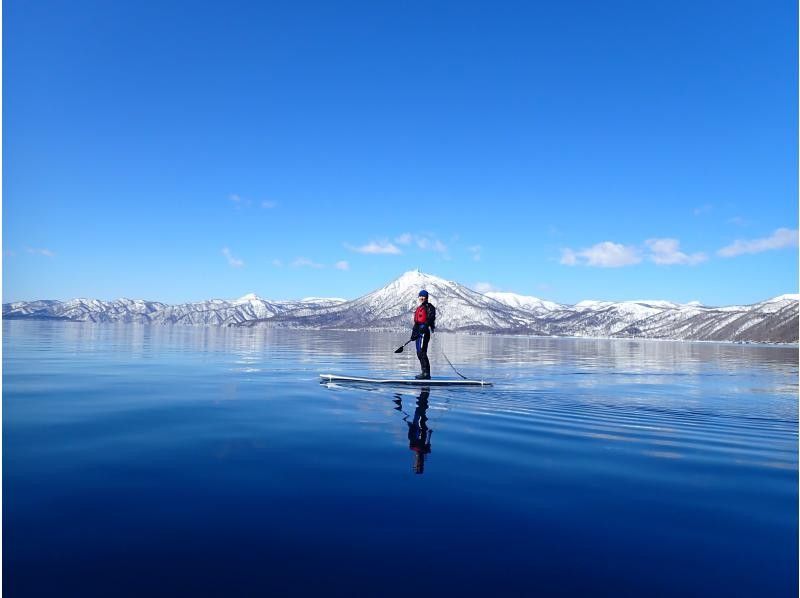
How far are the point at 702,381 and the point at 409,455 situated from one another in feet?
81.6

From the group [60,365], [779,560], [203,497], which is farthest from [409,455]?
[60,365]

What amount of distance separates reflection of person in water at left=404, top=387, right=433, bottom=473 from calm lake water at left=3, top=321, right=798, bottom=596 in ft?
0.28

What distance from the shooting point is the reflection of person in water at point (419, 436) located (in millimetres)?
10742

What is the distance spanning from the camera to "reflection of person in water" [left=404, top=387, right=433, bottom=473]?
A: 10742mm

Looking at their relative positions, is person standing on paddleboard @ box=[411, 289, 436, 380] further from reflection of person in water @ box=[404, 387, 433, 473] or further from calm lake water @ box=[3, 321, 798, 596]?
calm lake water @ box=[3, 321, 798, 596]

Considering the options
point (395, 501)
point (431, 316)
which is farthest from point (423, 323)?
point (395, 501)

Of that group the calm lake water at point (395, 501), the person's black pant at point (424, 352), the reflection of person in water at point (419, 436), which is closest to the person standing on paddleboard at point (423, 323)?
the person's black pant at point (424, 352)

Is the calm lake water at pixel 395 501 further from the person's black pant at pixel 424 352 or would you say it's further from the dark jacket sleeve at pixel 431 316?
the dark jacket sleeve at pixel 431 316

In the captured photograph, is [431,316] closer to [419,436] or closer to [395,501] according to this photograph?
[419,436]

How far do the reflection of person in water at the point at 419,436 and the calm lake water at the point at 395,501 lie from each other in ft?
0.28

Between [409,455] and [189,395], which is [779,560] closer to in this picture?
[409,455]

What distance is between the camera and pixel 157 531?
22.6 ft

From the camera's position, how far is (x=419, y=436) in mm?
13086

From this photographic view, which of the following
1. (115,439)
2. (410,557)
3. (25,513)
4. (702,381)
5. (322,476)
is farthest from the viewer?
(702,381)
